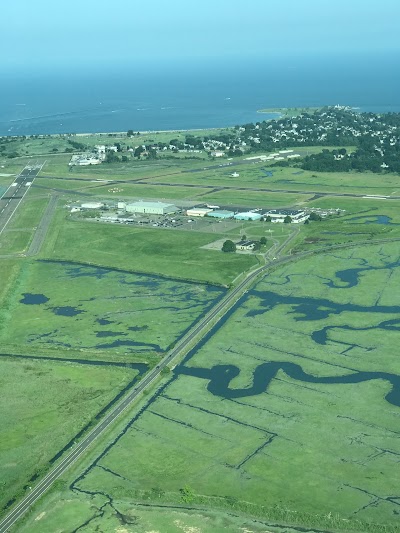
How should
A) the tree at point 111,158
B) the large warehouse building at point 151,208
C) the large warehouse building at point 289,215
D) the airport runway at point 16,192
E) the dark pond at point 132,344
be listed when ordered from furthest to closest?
the tree at point 111,158 < the airport runway at point 16,192 < the large warehouse building at point 151,208 < the large warehouse building at point 289,215 < the dark pond at point 132,344

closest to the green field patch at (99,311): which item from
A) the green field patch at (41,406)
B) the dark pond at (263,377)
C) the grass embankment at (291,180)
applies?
the green field patch at (41,406)

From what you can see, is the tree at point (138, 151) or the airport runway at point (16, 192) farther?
the tree at point (138, 151)

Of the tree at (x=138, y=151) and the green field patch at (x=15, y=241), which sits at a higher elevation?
the tree at (x=138, y=151)

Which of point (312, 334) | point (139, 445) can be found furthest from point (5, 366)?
point (312, 334)

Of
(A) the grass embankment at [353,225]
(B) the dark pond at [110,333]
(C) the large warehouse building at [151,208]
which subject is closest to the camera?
(B) the dark pond at [110,333]

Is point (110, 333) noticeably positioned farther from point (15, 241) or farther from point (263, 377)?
point (15, 241)

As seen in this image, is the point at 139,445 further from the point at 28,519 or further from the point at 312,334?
the point at 312,334

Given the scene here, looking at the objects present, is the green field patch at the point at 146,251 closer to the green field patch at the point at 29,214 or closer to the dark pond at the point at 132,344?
the green field patch at the point at 29,214

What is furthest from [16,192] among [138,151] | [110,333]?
[110,333]
